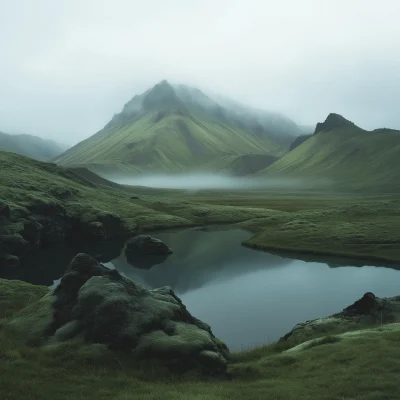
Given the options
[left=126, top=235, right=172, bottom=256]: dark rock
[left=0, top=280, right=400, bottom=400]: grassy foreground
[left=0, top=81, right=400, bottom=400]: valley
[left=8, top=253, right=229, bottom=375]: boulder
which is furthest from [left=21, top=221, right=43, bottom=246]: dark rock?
[left=0, top=280, right=400, bottom=400]: grassy foreground

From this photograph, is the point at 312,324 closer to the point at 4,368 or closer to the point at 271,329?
the point at 271,329

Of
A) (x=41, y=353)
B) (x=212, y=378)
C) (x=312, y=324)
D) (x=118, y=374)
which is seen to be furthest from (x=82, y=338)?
(x=312, y=324)

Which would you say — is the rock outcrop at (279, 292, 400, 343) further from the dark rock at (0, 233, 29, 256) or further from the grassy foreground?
the dark rock at (0, 233, 29, 256)

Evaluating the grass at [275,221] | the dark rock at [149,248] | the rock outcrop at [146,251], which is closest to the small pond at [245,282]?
the rock outcrop at [146,251]

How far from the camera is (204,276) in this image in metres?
96.7

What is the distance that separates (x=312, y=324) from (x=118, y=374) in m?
27.1

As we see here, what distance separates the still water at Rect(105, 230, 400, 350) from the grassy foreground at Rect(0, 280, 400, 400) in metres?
20.4

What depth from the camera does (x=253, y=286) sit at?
8531cm

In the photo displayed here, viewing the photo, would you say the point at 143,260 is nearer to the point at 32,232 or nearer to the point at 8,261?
the point at 8,261

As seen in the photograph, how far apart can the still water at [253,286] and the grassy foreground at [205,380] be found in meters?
20.4

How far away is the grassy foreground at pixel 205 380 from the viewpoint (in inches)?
918

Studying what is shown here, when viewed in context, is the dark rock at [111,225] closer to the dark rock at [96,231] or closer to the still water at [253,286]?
the dark rock at [96,231]

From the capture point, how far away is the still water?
60803mm

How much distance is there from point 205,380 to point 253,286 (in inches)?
2306
